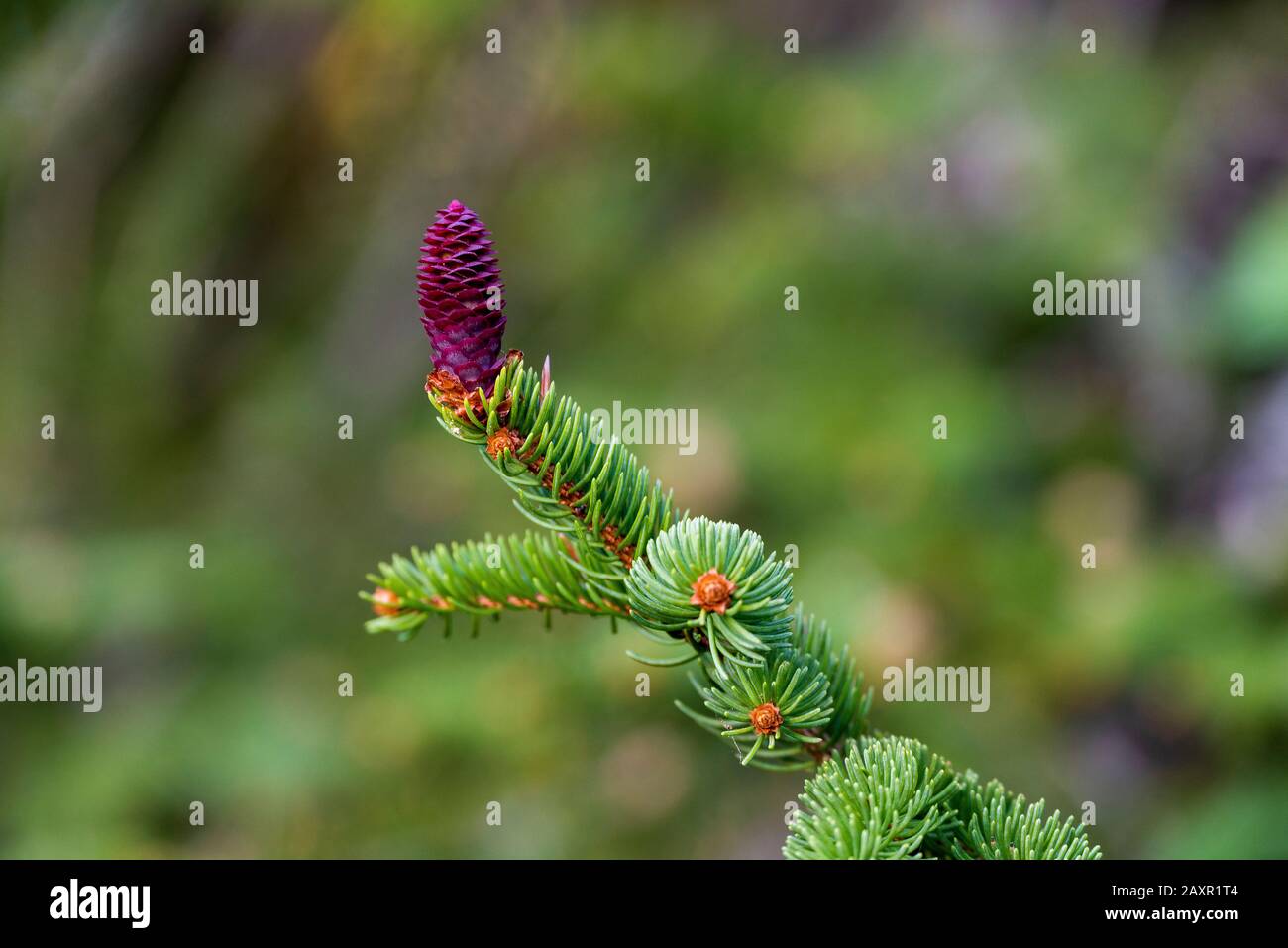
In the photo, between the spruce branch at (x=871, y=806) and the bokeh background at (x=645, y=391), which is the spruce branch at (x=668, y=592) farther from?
the bokeh background at (x=645, y=391)

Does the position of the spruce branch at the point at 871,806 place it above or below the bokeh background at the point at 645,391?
below

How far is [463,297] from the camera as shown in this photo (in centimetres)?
108

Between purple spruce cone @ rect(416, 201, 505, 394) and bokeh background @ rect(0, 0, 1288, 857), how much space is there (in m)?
2.45

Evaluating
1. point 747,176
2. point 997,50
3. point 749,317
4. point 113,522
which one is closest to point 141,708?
point 113,522

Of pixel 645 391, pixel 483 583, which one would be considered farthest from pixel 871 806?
pixel 645 391

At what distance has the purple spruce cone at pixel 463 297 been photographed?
1065 mm

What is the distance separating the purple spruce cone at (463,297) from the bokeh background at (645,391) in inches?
96.3

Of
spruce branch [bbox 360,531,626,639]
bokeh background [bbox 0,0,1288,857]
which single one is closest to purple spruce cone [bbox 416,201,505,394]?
spruce branch [bbox 360,531,626,639]

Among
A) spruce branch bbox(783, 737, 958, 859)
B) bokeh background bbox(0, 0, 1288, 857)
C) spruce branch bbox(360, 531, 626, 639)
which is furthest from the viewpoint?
bokeh background bbox(0, 0, 1288, 857)

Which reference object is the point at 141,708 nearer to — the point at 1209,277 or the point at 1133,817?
the point at 1133,817

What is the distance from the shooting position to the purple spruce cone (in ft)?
3.50

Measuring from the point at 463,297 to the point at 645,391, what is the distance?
3474 mm
